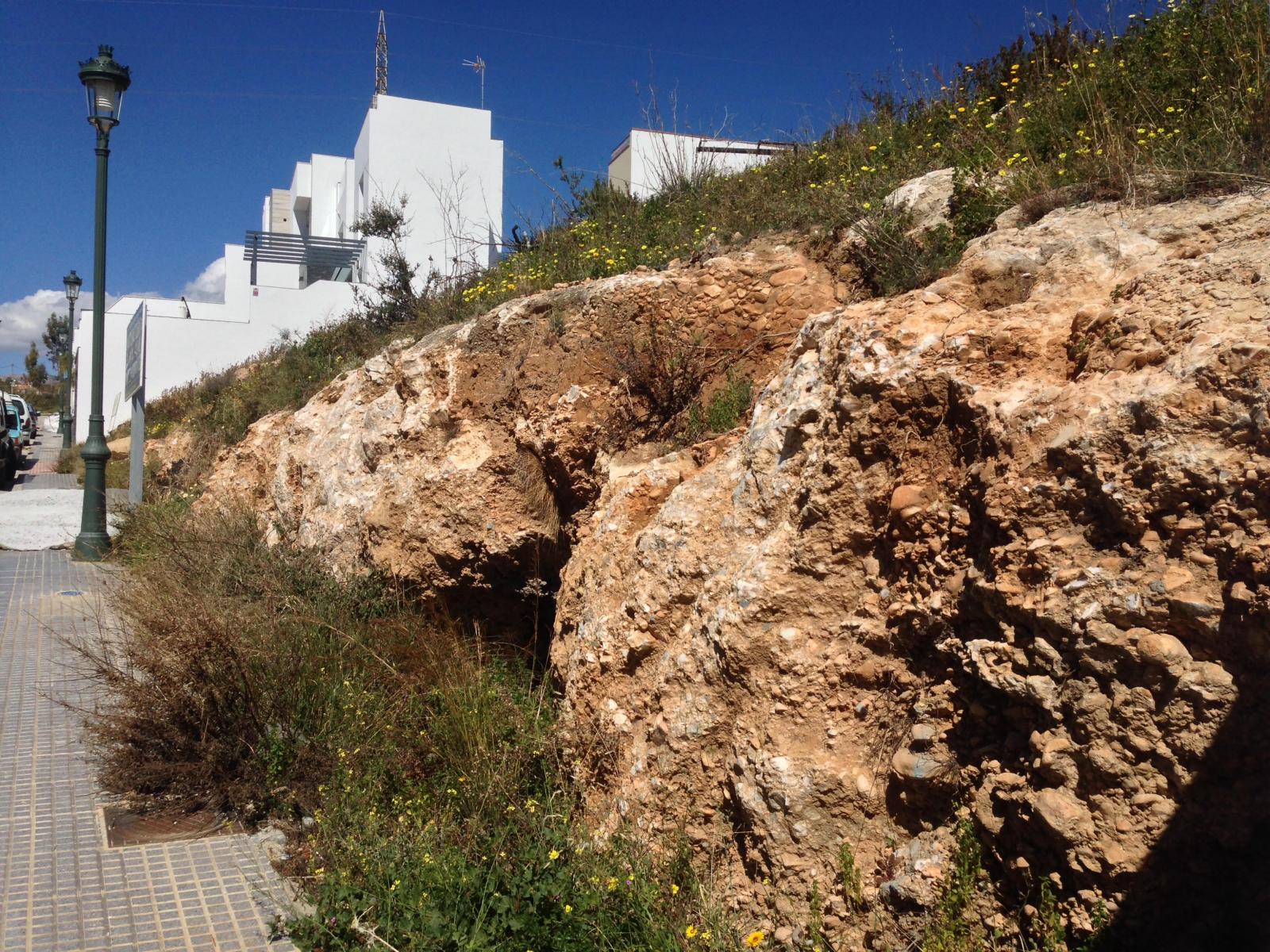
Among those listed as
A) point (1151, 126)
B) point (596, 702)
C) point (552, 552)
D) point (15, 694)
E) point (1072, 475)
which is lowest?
point (15, 694)

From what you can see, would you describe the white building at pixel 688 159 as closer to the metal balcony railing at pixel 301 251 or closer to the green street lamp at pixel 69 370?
the metal balcony railing at pixel 301 251

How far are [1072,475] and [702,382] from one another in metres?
2.87

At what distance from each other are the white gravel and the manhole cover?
844 centimetres

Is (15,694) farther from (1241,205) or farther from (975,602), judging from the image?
(1241,205)

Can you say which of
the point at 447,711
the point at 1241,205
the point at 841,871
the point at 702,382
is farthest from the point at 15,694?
the point at 1241,205

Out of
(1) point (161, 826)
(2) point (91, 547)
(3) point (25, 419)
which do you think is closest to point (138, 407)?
(2) point (91, 547)

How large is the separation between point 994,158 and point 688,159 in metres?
4.14

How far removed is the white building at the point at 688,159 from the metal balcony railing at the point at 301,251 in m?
15.4

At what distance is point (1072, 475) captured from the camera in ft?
9.09

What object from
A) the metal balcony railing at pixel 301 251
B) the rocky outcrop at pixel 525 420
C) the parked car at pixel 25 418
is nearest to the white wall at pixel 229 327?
the metal balcony railing at pixel 301 251

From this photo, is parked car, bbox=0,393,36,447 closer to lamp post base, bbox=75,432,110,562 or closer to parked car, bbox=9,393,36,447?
parked car, bbox=9,393,36,447

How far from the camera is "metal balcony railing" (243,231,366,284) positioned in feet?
79.8

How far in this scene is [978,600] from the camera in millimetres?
2920

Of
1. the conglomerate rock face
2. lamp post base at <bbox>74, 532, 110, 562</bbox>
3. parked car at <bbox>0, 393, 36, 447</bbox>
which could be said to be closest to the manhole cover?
the conglomerate rock face
